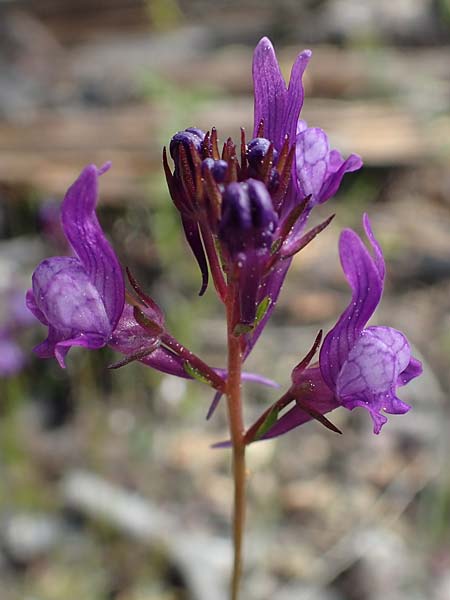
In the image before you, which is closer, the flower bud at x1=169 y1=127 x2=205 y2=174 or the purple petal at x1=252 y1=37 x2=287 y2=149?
the flower bud at x1=169 y1=127 x2=205 y2=174

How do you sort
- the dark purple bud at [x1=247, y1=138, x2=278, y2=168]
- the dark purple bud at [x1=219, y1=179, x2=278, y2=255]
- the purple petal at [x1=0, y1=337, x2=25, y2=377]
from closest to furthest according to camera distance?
the dark purple bud at [x1=219, y1=179, x2=278, y2=255]
the dark purple bud at [x1=247, y1=138, x2=278, y2=168]
the purple petal at [x1=0, y1=337, x2=25, y2=377]

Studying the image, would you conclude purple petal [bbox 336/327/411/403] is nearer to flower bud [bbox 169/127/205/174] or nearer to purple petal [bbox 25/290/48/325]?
flower bud [bbox 169/127/205/174]

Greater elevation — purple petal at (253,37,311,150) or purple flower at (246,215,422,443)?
purple petal at (253,37,311,150)

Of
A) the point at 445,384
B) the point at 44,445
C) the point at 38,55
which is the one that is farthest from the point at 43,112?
the point at 445,384

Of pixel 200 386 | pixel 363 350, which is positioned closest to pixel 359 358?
pixel 363 350

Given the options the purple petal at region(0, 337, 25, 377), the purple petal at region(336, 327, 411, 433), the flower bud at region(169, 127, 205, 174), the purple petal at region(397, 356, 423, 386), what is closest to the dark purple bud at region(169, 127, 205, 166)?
the flower bud at region(169, 127, 205, 174)

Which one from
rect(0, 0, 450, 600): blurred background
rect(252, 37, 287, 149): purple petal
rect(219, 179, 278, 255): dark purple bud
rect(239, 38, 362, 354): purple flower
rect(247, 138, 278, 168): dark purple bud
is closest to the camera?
rect(219, 179, 278, 255): dark purple bud

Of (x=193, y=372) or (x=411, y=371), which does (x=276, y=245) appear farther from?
(x=411, y=371)
